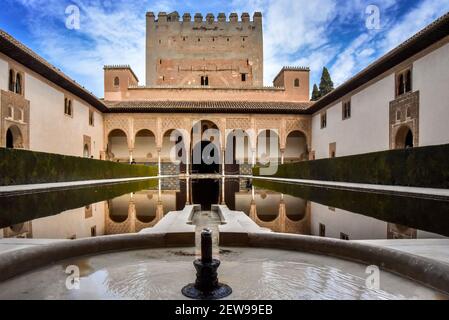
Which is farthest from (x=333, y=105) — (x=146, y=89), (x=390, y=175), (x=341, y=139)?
(x=146, y=89)

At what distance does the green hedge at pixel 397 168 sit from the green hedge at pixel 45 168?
8685 millimetres

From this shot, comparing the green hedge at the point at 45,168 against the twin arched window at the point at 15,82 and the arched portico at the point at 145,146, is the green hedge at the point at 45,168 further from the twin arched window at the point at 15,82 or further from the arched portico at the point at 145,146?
the arched portico at the point at 145,146

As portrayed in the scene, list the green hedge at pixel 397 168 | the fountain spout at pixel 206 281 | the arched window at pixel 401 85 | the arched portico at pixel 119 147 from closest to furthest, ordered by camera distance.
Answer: the fountain spout at pixel 206 281 → the green hedge at pixel 397 168 → the arched window at pixel 401 85 → the arched portico at pixel 119 147

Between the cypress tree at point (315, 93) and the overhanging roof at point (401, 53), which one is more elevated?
the cypress tree at point (315, 93)

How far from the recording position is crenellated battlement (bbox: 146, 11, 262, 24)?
99.7 feet

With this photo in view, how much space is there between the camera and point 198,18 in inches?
1204

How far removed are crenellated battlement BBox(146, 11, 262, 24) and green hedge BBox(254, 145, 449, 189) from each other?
74.3 feet

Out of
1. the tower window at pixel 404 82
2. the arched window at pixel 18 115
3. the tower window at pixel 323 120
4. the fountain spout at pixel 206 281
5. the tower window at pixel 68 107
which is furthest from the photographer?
the tower window at pixel 323 120

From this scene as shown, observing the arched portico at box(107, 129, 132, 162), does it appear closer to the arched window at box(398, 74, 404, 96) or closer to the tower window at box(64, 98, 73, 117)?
the tower window at box(64, 98, 73, 117)

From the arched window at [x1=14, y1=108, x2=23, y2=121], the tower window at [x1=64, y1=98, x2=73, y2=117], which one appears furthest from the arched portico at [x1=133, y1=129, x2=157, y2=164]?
the arched window at [x1=14, y1=108, x2=23, y2=121]

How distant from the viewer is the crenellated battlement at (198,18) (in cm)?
3039

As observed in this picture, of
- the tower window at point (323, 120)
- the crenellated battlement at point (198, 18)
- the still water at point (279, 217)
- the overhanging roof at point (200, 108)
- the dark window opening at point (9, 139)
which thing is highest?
the crenellated battlement at point (198, 18)

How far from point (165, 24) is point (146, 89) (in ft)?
33.0

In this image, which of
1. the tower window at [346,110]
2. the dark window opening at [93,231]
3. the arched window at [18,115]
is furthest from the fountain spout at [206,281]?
the tower window at [346,110]
